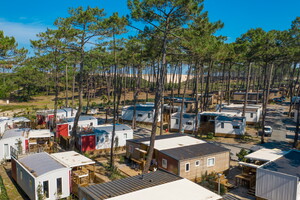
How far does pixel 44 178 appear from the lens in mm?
14688

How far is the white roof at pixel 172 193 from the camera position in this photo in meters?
10.9

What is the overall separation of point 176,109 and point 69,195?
28980mm

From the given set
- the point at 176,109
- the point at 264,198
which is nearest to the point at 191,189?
the point at 264,198

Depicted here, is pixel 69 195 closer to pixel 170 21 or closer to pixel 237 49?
pixel 170 21

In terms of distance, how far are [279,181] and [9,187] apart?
17600mm

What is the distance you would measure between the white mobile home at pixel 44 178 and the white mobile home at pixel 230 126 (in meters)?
22.3

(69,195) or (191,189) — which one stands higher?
(191,189)

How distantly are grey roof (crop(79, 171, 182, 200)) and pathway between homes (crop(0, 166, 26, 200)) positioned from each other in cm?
666

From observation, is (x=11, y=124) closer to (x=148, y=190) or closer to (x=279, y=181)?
(x=148, y=190)

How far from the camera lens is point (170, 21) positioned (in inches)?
724

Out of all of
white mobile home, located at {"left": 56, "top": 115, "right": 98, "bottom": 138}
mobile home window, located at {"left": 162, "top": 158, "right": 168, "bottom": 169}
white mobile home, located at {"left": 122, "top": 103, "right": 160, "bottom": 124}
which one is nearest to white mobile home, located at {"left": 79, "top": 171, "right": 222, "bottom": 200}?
mobile home window, located at {"left": 162, "top": 158, "right": 168, "bottom": 169}

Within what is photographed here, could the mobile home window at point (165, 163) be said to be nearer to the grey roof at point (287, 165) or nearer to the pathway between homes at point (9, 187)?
the grey roof at point (287, 165)

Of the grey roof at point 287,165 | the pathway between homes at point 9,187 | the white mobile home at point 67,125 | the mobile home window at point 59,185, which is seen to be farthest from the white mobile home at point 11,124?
the grey roof at point 287,165

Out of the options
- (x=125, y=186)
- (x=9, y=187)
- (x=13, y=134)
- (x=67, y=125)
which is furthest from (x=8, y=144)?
(x=125, y=186)
